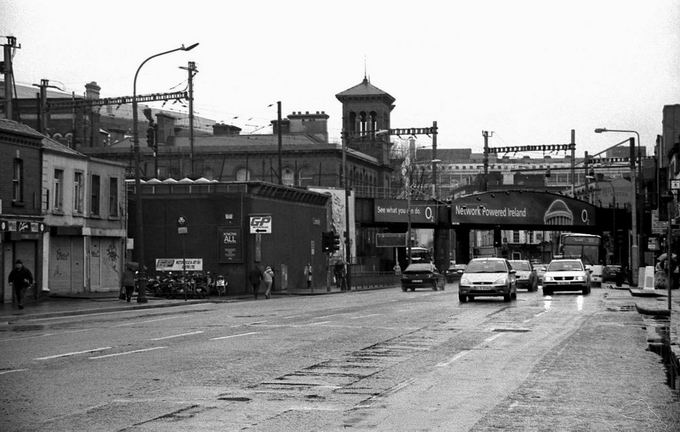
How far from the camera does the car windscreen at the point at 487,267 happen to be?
40.8 metres

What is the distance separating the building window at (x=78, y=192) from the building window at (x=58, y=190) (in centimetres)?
126

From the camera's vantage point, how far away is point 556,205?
8869cm

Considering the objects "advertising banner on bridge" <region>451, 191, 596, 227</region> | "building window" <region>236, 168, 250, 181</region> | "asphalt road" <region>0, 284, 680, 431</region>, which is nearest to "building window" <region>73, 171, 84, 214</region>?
"asphalt road" <region>0, 284, 680, 431</region>

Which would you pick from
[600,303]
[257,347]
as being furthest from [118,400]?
[600,303]

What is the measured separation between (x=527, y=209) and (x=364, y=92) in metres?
34.3

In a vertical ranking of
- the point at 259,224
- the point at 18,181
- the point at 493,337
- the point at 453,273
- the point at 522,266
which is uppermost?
the point at 18,181

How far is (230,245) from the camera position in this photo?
186ft

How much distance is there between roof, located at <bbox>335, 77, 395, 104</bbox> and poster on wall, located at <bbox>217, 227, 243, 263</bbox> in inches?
2430

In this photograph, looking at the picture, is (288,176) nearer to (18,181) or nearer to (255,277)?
(255,277)

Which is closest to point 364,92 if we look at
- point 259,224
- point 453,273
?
point 453,273

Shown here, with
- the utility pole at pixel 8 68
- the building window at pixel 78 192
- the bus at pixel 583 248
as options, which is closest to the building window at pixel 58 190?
the building window at pixel 78 192

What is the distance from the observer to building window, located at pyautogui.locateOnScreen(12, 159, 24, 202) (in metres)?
41.9

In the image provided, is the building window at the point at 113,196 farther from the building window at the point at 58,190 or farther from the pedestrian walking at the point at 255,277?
the pedestrian walking at the point at 255,277

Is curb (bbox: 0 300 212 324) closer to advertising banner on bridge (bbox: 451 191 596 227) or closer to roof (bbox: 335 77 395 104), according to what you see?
advertising banner on bridge (bbox: 451 191 596 227)
